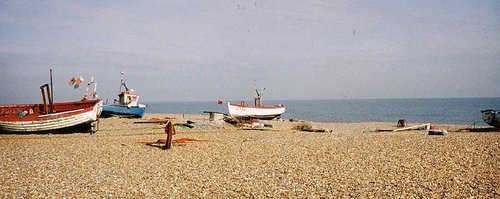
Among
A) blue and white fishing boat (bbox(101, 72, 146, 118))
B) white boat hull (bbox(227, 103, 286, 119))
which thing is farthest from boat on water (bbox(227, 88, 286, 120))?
blue and white fishing boat (bbox(101, 72, 146, 118))

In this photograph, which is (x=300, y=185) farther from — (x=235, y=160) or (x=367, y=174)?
(x=235, y=160)

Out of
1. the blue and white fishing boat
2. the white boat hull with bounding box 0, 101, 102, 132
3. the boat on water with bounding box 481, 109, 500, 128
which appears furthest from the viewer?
the blue and white fishing boat

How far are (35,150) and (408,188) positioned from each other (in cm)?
1625

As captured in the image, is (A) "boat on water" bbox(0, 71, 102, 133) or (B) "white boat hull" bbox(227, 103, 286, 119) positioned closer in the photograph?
(A) "boat on water" bbox(0, 71, 102, 133)

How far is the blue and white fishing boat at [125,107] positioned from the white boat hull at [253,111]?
1201cm

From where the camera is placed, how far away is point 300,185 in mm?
9945

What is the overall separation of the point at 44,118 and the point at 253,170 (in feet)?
61.4

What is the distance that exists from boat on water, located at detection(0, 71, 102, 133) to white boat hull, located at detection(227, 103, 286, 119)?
2053cm

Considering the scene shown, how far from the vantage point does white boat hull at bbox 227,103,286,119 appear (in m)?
46.0

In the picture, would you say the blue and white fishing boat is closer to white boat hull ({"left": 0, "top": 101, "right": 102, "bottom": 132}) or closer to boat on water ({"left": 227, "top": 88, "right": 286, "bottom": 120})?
boat on water ({"left": 227, "top": 88, "right": 286, "bottom": 120})

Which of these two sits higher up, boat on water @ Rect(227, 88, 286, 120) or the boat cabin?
the boat cabin

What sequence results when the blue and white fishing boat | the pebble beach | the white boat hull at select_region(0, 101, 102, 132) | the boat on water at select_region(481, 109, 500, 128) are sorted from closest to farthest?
the pebble beach < the white boat hull at select_region(0, 101, 102, 132) < the boat on water at select_region(481, 109, 500, 128) < the blue and white fishing boat

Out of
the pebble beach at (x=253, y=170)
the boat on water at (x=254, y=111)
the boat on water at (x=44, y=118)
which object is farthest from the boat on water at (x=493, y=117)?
the boat on water at (x=44, y=118)

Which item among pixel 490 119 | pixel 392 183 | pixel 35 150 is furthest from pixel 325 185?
pixel 490 119
